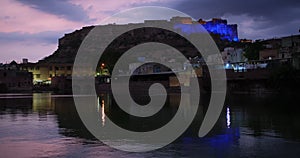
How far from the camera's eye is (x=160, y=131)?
24.1 m

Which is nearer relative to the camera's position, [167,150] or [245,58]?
[167,150]

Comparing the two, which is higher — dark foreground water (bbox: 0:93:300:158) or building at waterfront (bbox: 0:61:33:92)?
building at waterfront (bbox: 0:61:33:92)

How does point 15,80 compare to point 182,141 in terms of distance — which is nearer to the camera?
point 182,141

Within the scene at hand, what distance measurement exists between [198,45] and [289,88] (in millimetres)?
123100

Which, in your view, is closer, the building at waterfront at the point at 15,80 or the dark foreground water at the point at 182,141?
the dark foreground water at the point at 182,141

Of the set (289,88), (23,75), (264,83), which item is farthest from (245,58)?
(23,75)

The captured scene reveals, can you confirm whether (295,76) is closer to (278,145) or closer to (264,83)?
(264,83)

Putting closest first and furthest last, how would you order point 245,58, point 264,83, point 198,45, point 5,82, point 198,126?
point 198,126
point 264,83
point 245,58
point 5,82
point 198,45

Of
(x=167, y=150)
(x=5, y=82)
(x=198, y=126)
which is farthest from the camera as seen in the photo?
(x=5, y=82)

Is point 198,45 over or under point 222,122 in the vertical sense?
over

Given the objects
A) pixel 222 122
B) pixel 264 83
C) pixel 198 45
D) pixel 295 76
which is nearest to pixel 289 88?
pixel 295 76

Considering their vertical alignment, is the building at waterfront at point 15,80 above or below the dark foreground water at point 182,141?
above

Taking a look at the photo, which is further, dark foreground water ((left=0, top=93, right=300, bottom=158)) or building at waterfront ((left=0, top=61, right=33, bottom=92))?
building at waterfront ((left=0, top=61, right=33, bottom=92))

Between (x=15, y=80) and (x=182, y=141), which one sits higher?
(x=15, y=80)
